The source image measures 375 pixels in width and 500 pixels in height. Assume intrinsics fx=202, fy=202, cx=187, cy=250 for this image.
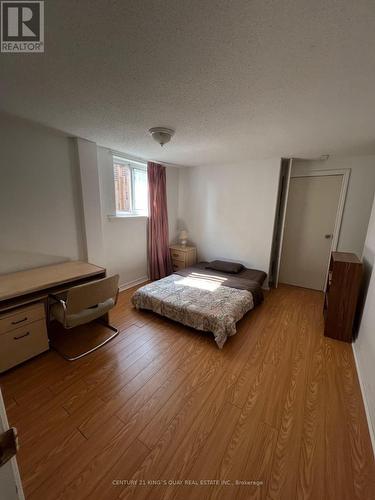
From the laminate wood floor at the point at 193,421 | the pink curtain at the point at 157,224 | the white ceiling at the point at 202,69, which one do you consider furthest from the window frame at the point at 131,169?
the laminate wood floor at the point at 193,421

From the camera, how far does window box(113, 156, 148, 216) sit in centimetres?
333

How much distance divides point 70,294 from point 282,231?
10.8 feet

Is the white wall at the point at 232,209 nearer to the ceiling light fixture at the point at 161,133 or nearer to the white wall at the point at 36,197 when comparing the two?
the ceiling light fixture at the point at 161,133

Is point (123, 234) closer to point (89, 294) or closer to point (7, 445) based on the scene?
point (89, 294)

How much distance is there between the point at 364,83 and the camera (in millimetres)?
1295

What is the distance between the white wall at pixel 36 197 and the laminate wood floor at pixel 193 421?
116cm

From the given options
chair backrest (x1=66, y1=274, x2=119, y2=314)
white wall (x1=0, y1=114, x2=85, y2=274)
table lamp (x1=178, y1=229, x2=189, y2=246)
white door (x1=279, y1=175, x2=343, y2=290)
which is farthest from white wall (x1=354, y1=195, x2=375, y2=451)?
white wall (x1=0, y1=114, x2=85, y2=274)

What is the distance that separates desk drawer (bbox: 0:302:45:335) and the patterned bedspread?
114 centimetres

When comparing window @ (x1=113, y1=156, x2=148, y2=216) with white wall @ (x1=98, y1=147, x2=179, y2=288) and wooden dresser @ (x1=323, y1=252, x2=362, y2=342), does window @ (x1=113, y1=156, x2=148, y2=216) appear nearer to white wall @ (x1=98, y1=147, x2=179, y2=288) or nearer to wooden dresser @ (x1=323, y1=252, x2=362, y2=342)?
white wall @ (x1=98, y1=147, x2=179, y2=288)

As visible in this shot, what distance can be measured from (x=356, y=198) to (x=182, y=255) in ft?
9.86

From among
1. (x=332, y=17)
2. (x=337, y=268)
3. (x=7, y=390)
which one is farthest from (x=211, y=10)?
(x=7, y=390)

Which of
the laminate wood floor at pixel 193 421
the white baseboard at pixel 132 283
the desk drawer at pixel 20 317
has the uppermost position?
the desk drawer at pixel 20 317

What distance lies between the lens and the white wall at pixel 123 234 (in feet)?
9.94

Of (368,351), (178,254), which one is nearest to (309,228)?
(368,351)
